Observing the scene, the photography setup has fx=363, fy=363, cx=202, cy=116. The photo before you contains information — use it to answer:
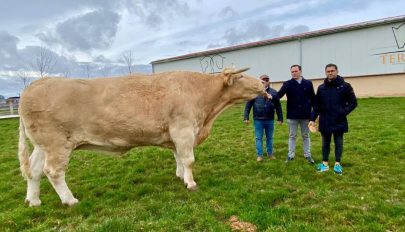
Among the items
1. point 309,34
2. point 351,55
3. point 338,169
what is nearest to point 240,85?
point 338,169

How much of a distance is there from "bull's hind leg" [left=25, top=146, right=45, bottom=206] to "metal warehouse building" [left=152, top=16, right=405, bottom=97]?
24.7m

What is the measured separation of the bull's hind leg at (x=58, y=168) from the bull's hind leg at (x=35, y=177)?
453 millimetres

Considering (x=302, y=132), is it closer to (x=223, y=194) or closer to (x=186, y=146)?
(x=223, y=194)

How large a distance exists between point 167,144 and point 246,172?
193 centimetres

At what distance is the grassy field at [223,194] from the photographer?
16.8ft

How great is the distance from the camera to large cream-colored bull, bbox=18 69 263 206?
19.8 feet

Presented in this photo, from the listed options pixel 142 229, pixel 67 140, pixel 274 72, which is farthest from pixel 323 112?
pixel 274 72

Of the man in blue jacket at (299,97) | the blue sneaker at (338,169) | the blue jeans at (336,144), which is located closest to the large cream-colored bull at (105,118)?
the man in blue jacket at (299,97)

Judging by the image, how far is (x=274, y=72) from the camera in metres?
31.4

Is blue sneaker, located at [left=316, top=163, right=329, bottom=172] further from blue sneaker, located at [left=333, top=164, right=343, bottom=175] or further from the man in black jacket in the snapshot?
blue sneaker, located at [left=333, top=164, right=343, bottom=175]

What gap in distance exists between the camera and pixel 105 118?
6289mm


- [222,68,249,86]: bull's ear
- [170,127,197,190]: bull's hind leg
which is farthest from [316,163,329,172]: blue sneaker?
[170,127,197,190]: bull's hind leg

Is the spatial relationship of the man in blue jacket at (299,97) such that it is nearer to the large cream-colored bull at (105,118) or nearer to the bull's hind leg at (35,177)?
the large cream-colored bull at (105,118)

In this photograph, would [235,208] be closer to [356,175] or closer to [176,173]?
[176,173]
